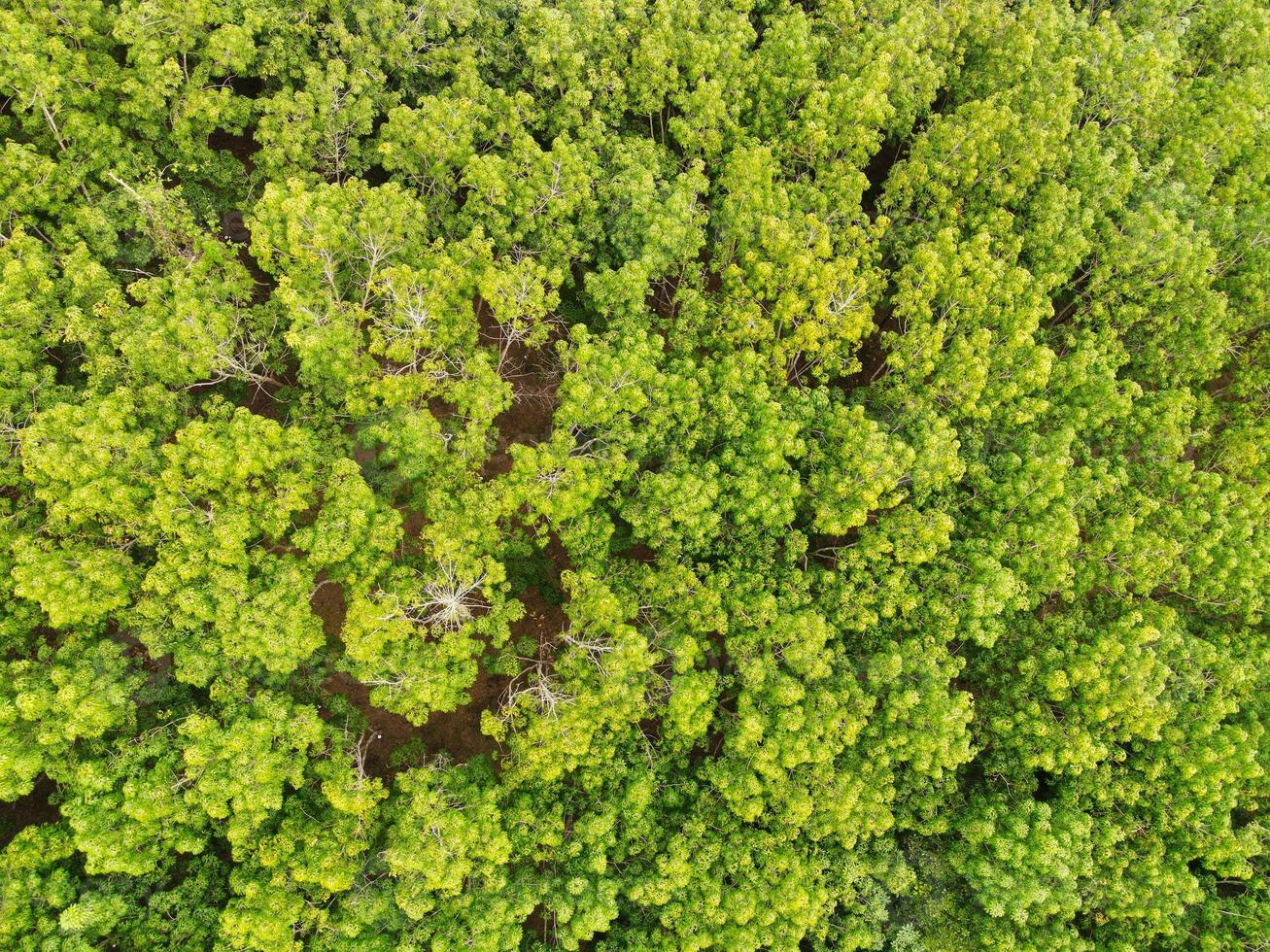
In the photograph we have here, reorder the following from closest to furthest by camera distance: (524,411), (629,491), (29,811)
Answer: (29,811) → (629,491) → (524,411)

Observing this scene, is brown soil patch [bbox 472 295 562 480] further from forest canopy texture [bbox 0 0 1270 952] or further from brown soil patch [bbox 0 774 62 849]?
brown soil patch [bbox 0 774 62 849]

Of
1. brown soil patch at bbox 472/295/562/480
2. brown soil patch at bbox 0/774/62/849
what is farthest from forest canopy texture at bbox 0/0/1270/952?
brown soil patch at bbox 472/295/562/480

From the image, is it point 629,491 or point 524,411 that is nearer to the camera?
point 629,491

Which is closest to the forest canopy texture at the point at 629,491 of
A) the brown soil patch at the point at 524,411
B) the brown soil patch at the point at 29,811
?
the brown soil patch at the point at 29,811

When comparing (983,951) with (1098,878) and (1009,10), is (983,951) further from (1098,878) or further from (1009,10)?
(1009,10)

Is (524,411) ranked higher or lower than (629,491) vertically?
lower

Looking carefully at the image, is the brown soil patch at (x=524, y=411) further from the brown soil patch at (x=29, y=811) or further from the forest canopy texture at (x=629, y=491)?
the brown soil patch at (x=29, y=811)

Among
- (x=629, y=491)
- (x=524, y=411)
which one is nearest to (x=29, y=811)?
(x=524, y=411)

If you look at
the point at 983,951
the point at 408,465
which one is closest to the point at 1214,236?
the point at 983,951

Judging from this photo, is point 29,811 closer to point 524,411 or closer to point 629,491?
point 524,411
